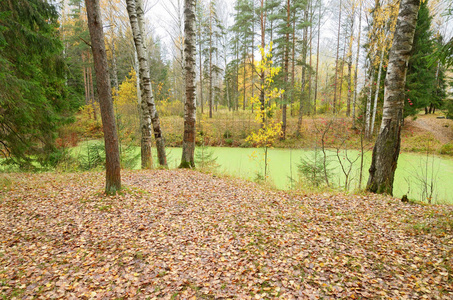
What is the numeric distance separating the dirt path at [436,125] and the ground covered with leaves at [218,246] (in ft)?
48.6

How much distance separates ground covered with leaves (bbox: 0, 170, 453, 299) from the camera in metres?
2.38

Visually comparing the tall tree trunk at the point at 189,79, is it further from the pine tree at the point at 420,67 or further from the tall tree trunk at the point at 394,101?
the pine tree at the point at 420,67

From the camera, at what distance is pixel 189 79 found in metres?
6.84

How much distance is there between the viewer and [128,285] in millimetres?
2463

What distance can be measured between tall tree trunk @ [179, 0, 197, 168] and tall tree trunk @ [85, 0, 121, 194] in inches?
109

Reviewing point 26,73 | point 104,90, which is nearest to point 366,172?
point 104,90

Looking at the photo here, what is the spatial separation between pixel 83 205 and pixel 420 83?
20.0 meters

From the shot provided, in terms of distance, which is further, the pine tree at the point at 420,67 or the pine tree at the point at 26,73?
the pine tree at the point at 420,67

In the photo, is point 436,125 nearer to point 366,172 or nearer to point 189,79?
point 366,172

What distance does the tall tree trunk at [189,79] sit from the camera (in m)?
6.50

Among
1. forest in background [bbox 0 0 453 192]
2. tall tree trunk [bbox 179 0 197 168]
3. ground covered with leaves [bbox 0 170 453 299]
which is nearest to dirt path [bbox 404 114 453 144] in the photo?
forest in background [bbox 0 0 453 192]

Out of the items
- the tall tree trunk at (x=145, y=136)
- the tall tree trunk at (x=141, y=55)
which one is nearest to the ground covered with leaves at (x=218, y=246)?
the tall tree trunk at (x=145, y=136)

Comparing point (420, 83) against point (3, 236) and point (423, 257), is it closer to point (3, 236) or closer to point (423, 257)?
point (423, 257)

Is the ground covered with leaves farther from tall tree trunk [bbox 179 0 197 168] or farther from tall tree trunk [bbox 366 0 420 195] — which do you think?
tall tree trunk [bbox 179 0 197 168]
